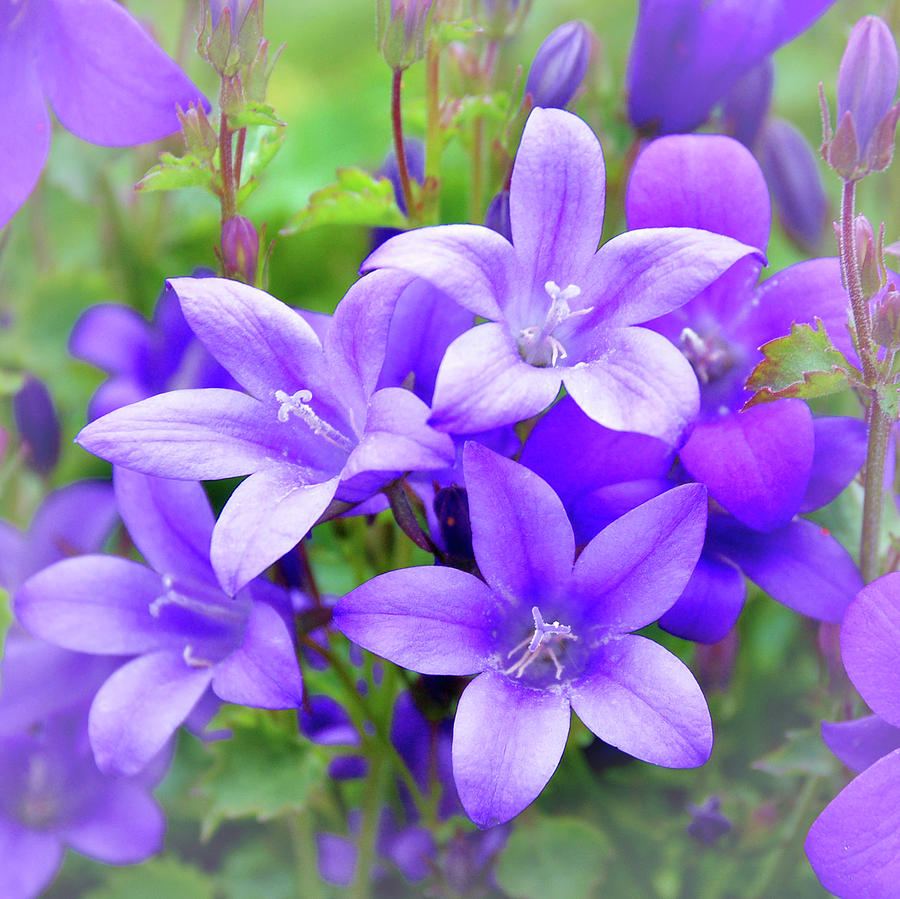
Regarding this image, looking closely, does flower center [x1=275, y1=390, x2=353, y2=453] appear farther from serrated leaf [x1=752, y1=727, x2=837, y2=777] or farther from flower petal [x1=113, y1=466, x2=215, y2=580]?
serrated leaf [x1=752, y1=727, x2=837, y2=777]

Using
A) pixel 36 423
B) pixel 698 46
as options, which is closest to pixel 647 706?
pixel 698 46

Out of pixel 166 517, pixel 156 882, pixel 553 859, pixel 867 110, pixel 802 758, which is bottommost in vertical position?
pixel 156 882

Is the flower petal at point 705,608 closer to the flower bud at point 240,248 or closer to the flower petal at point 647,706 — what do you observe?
the flower petal at point 647,706

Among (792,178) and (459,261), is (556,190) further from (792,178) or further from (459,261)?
(792,178)

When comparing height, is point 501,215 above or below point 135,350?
above

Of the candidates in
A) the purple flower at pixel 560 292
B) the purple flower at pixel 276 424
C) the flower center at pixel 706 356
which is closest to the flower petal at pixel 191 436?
the purple flower at pixel 276 424

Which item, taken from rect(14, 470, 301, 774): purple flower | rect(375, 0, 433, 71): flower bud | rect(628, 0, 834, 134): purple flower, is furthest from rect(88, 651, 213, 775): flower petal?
rect(628, 0, 834, 134): purple flower
